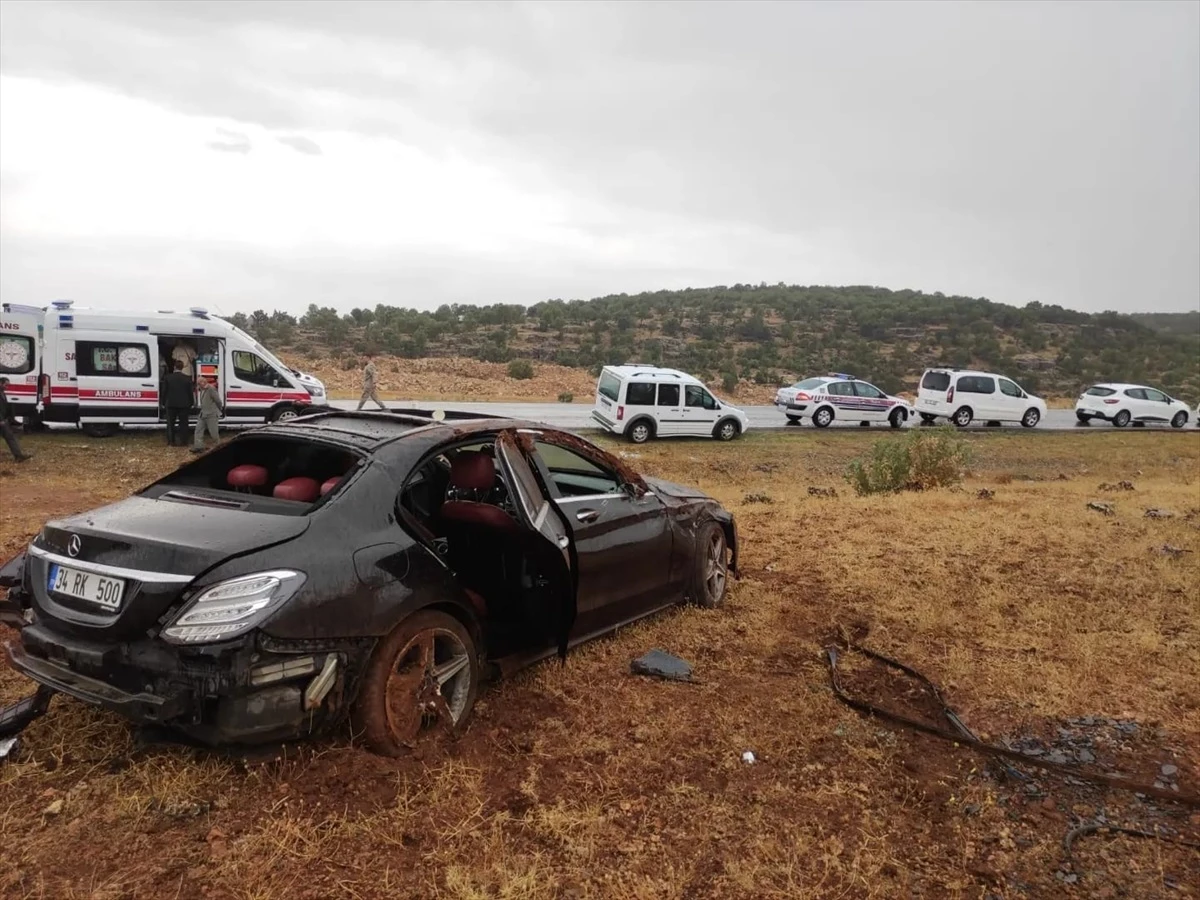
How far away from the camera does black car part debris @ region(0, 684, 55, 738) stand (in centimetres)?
364

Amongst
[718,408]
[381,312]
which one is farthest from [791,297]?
[718,408]

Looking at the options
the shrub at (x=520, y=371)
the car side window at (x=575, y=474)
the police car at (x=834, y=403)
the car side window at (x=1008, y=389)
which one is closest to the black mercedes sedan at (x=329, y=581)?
the car side window at (x=575, y=474)

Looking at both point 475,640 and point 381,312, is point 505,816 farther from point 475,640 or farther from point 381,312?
point 381,312

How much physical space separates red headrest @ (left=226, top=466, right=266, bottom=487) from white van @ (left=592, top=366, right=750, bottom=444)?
15.4 metres

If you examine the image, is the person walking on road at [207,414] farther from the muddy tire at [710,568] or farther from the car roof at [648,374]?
the muddy tire at [710,568]

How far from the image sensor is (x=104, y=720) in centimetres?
387

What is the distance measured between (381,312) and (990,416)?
40.1 metres

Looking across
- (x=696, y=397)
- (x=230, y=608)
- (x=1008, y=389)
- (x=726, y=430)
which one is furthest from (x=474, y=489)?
(x=1008, y=389)

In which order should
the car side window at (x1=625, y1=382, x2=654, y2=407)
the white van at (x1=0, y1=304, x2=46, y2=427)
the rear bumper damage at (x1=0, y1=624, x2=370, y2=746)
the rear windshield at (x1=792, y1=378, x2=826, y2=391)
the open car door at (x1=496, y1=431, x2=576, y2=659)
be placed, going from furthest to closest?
the rear windshield at (x1=792, y1=378, x2=826, y2=391), the car side window at (x1=625, y1=382, x2=654, y2=407), the white van at (x1=0, y1=304, x2=46, y2=427), the open car door at (x1=496, y1=431, x2=576, y2=659), the rear bumper damage at (x1=0, y1=624, x2=370, y2=746)

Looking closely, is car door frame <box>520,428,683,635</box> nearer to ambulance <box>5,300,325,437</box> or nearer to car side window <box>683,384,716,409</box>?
ambulance <box>5,300,325,437</box>

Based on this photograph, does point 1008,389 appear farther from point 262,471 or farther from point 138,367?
point 262,471

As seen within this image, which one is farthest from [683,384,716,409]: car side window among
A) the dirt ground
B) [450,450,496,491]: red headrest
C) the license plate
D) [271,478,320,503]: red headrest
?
the license plate

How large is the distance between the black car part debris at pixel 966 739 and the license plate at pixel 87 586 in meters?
3.49

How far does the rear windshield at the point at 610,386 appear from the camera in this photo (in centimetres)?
1998
